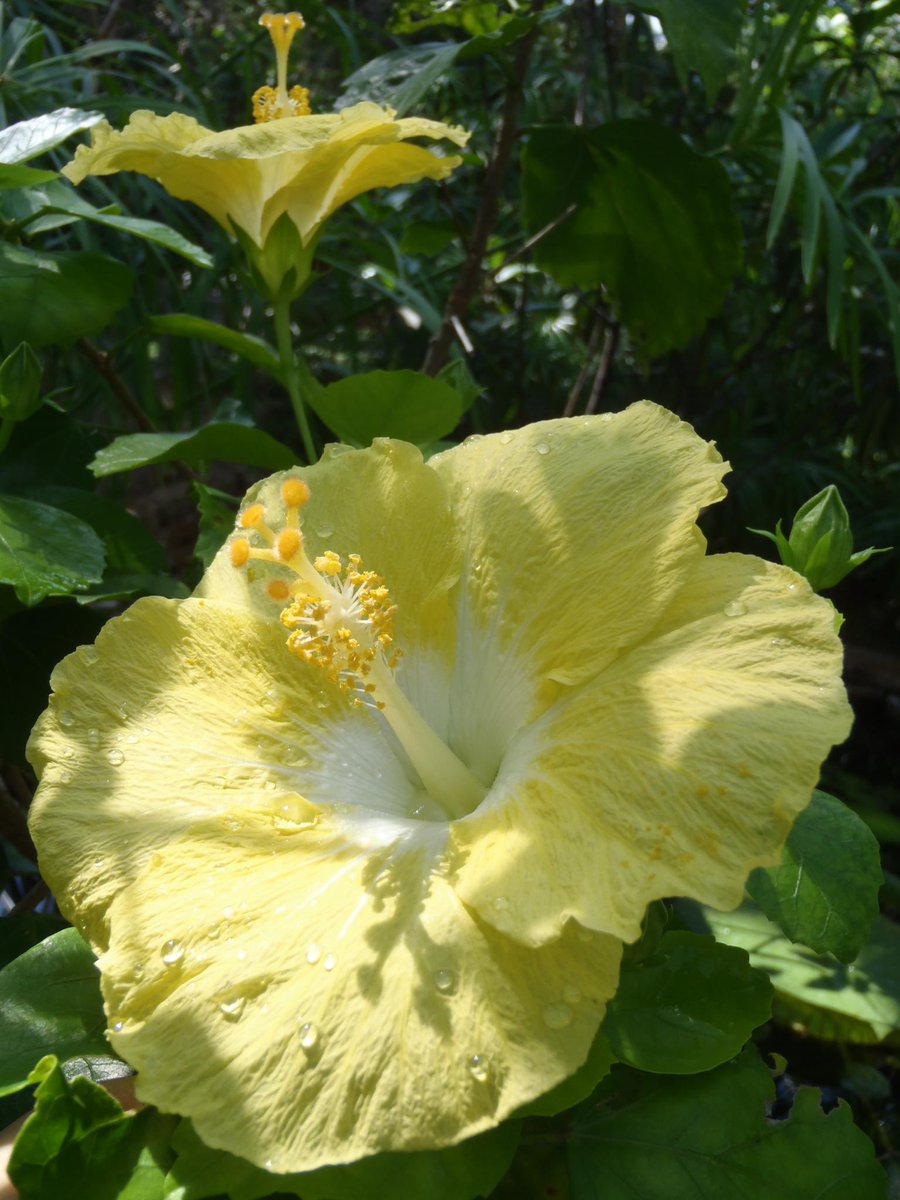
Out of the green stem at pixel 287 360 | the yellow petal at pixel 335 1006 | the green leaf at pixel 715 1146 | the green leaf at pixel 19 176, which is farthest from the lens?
the green stem at pixel 287 360

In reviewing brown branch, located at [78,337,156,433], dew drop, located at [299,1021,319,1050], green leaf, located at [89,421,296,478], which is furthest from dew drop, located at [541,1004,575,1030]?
brown branch, located at [78,337,156,433]

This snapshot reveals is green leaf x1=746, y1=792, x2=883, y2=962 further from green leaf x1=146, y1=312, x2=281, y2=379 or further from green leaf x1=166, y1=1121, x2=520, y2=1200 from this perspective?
green leaf x1=146, y1=312, x2=281, y2=379

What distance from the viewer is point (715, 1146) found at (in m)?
0.77

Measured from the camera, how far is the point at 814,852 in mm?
848

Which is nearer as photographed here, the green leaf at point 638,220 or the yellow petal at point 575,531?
the yellow petal at point 575,531

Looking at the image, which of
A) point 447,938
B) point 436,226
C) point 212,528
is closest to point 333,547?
point 212,528

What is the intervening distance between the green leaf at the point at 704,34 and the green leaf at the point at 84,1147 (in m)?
1.24

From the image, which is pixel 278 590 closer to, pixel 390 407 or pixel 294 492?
pixel 294 492

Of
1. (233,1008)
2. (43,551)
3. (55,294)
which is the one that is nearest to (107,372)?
(55,294)

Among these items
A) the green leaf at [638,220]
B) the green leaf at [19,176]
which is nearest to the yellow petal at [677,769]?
the green leaf at [19,176]

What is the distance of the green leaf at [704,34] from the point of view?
1.28 m

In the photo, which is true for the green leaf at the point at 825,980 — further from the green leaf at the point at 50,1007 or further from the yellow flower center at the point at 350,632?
the green leaf at the point at 50,1007

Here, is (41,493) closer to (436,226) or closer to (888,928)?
(436,226)

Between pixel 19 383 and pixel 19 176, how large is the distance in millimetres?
198
